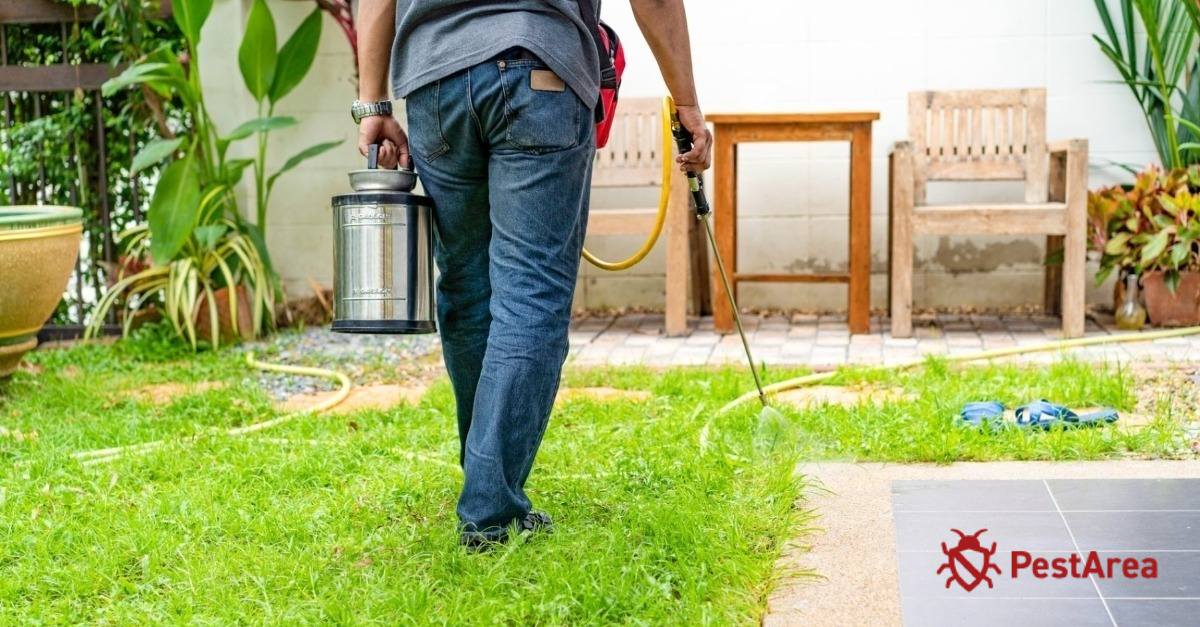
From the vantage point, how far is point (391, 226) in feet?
6.57

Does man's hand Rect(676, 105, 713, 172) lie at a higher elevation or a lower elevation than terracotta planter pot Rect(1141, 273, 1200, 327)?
higher

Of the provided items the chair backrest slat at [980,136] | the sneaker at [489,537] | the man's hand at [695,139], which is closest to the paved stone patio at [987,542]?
the sneaker at [489,537]

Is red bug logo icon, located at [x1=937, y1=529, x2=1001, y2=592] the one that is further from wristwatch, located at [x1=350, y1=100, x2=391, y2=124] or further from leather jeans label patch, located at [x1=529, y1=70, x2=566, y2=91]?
wristwatch, located at [x1=350, y1=100, x2=391, y2=124]

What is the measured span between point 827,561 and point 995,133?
3244mm

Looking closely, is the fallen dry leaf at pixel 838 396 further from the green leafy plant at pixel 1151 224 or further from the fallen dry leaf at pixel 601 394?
the green leafy plant at pixel 1151 224

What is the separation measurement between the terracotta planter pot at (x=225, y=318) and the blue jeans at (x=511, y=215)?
2795 millimetres

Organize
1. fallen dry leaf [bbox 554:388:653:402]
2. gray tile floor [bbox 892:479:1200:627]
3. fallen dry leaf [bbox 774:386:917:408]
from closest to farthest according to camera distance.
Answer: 1. gray tile floor [bbox 892:479:1200:627]
2. fallen dry leaf [bbox 774:386:917:408]
3. fallen dry leaf [bbox 554:388:653:402]

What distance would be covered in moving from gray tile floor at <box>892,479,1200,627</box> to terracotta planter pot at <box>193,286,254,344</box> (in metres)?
2.99

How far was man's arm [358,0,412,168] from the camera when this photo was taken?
205 centimetres

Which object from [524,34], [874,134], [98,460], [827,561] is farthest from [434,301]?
[874,134]

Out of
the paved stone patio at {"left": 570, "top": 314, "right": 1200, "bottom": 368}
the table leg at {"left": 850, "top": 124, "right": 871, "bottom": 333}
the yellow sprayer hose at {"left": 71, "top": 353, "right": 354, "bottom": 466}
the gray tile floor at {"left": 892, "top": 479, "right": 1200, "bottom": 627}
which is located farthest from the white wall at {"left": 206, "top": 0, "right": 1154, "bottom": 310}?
Answer: the gray tile floor at {"left": 892, "top": 479, "right": 1200, "bottom": 627}

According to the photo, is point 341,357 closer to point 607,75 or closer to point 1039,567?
point 607,75

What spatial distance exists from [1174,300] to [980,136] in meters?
0.95

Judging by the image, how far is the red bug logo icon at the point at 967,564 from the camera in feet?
6.07
